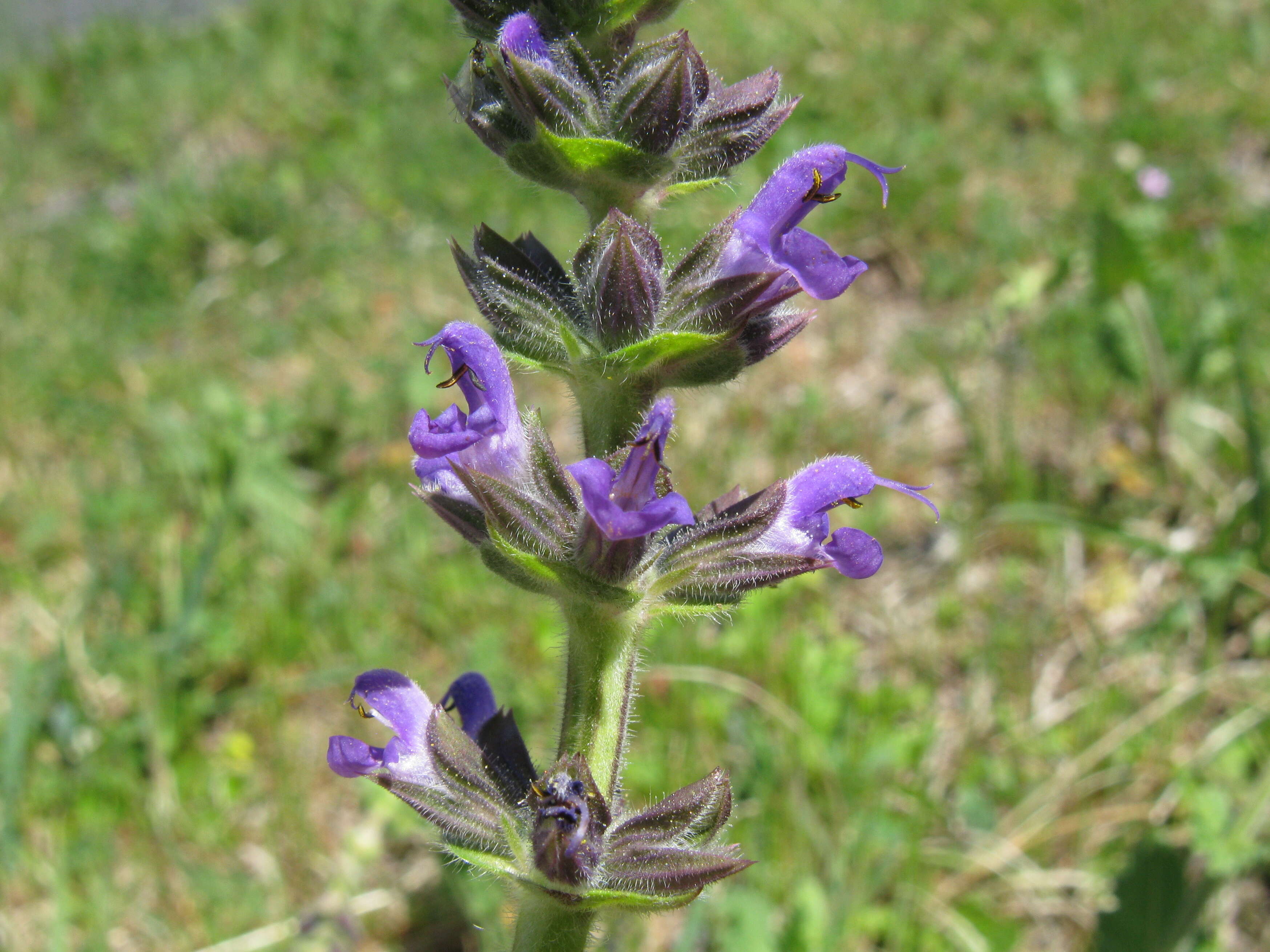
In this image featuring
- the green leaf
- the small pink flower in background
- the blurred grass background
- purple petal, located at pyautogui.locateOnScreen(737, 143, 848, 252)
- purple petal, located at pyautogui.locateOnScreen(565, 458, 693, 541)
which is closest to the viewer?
purple petal, located at pyautogui.locateOnScreen(565, 458, 693, 541)

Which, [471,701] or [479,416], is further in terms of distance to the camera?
[471,701]

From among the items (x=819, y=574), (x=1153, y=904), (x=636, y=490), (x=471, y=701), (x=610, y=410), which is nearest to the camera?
(x=636, y=490)

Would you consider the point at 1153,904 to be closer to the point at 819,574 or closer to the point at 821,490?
the point at 821,490

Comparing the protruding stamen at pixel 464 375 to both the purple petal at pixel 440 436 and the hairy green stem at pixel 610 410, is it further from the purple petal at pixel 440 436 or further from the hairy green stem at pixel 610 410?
the hairy green stem at pixel 610 410

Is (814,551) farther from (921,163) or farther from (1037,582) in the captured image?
(921,163)

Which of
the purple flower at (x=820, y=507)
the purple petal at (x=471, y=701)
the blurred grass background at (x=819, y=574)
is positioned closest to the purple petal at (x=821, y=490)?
the purple flower at (x=820, y=507)

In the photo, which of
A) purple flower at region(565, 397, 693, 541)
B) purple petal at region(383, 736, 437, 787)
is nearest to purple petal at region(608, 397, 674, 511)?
purple flower at region(565, 397, 693, 541)

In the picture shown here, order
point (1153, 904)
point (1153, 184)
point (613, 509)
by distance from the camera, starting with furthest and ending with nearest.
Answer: point (1153, 184), point (1153, 904), point (613, 509)

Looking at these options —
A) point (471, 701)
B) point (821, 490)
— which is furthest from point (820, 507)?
point (471, 701)

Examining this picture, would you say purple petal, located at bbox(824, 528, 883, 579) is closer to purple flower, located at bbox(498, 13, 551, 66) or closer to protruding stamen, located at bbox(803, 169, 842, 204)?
protruding stamen, located at bbox(803, 169, 842, 204)
